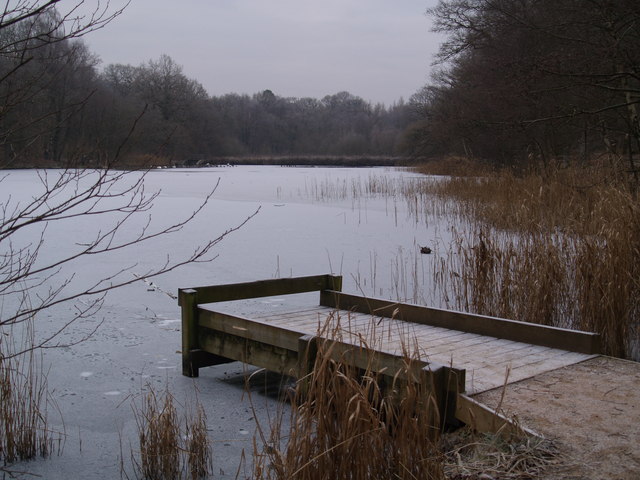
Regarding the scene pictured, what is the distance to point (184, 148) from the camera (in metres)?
52.4

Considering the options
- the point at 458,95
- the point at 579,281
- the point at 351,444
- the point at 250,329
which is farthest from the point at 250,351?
the point at 458,95

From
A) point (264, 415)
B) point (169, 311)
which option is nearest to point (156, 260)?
point (169, 311)

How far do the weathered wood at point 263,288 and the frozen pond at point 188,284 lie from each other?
17.0 inches

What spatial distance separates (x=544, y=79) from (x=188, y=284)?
6.63 metres

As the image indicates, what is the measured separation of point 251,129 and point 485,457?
75.2 metres

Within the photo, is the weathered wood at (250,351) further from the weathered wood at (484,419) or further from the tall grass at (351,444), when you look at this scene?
the tall grass at (351,444)

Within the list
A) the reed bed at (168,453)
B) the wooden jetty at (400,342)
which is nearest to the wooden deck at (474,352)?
the wooden jetty at (400,342)

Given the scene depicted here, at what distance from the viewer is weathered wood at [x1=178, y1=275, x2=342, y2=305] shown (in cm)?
416

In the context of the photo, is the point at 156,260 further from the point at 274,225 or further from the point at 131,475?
the point at 131,475

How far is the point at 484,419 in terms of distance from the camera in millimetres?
2418

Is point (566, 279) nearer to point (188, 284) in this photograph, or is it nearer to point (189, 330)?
point (189, 330)

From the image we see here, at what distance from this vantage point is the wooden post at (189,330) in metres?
3.88

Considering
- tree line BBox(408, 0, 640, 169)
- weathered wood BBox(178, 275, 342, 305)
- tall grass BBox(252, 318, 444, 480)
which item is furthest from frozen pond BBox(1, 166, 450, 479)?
tree line BBox(408, 0, 640, 169)

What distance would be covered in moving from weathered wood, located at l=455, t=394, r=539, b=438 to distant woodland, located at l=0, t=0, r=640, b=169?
146 cm
